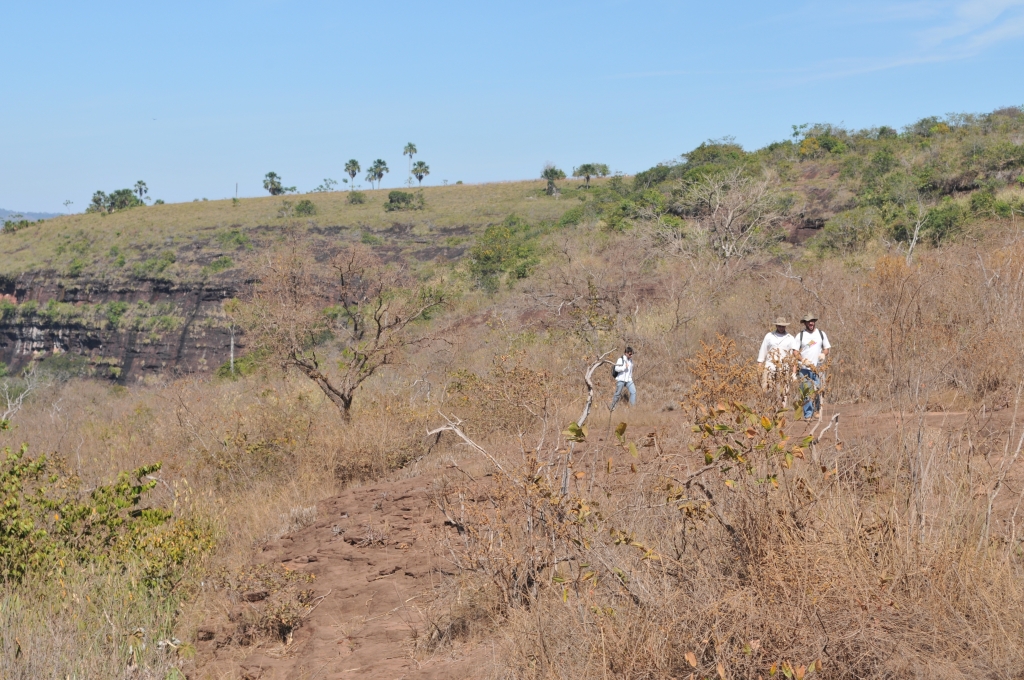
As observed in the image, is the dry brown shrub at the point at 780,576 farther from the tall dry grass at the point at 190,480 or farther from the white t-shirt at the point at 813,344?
the white t-shirt at the point at 813,344

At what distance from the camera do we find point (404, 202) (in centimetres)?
5678

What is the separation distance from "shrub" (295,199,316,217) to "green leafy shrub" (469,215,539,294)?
26.5 metres

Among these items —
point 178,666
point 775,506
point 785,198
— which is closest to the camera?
point 775,506

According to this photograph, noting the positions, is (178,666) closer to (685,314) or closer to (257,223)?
(685,314)

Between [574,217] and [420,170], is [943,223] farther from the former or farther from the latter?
[420,170]

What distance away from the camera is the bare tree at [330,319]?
1287 centimetres

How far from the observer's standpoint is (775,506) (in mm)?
3973

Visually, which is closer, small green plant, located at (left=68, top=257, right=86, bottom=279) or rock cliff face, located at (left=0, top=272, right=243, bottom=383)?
rock cliff face, located at (left=0, top=272, right=243, bottom=383)

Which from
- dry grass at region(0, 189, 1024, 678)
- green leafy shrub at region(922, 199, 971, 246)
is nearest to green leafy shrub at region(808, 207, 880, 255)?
green leafy shrub at region(922, 199, 971, 246)

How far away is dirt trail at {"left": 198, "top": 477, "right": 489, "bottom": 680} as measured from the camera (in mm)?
5328

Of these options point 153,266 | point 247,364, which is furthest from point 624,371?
point 153,266

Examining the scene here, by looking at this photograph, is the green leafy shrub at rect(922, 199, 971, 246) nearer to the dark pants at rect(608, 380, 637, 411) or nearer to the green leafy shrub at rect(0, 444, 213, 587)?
the dark pants at rect(608, 380, 637, 411)

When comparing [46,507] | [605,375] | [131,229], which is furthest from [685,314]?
[131,229]

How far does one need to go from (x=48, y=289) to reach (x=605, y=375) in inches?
1855
